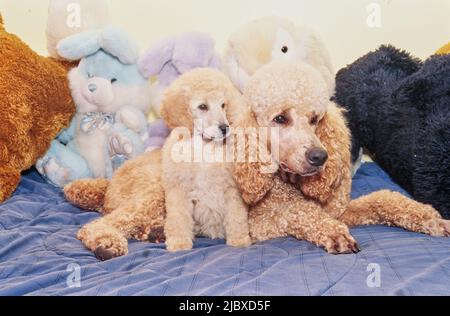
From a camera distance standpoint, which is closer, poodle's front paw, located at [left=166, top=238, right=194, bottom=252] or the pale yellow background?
poodle's front paw, located at [left=166, top=238, right=194, bottom=252]

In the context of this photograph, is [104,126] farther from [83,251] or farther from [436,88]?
[436,88]

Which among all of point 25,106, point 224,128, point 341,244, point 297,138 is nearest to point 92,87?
point 25,106

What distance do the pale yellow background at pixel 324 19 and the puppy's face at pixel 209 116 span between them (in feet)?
2.65

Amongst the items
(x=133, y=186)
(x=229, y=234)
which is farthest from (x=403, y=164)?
(x=133, y=186)

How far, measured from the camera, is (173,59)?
204cm

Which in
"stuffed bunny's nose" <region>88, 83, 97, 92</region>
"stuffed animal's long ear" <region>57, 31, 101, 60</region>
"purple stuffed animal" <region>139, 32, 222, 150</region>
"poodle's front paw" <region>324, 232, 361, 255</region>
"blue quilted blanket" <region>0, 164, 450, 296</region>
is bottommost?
"blue quilted blanket" <region>0, 164, 450, 296</region>

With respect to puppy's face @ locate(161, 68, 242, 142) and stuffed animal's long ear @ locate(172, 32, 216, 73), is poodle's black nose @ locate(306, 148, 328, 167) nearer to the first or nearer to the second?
puppy's face @ locate(161, 68, 242, 142)

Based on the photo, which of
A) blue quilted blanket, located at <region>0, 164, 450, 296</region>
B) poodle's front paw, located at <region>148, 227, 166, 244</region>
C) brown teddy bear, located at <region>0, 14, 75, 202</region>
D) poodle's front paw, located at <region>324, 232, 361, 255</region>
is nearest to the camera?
blue quilted blanket, located at <region>0, 164, 450, 296</region>

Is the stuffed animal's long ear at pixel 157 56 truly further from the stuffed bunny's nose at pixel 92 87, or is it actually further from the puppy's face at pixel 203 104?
the puppy's face at pixel 203 104

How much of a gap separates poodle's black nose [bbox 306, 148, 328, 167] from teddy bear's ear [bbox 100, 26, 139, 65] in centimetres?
98

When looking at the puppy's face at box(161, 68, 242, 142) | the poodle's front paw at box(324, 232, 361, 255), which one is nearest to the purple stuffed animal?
the puppy's face at box(161, 68, 242, 142)

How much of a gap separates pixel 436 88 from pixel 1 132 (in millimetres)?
1573

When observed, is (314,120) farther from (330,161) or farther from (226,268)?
(226,268)

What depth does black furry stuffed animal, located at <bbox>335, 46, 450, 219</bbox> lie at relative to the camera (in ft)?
5.56
